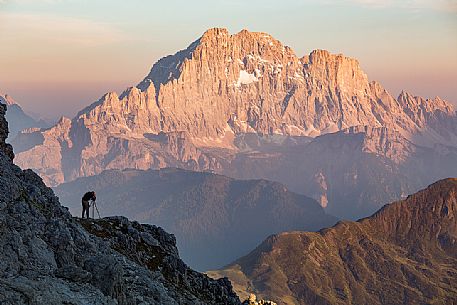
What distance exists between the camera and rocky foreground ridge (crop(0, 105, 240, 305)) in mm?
55188

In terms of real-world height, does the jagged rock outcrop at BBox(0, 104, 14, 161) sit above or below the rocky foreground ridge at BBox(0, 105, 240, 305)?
above

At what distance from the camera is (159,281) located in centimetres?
8938

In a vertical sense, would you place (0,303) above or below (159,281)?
above

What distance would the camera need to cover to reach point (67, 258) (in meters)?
69.7

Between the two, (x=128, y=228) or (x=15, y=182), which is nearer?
(x=15, y=182)

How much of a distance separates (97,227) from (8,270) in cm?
4227

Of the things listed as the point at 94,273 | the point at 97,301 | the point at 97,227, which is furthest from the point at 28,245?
the point at 97,227

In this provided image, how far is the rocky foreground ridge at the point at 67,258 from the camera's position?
5519cm

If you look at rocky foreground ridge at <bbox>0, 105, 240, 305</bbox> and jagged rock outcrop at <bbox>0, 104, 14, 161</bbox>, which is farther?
jagged rock outcrop at <bbox>0, 104, 14, 161</bbox>

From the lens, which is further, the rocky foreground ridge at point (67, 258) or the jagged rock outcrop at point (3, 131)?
the jagged rock outcrop at point (3, 131)

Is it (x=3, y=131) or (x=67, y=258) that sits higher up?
(x=3, y=131)

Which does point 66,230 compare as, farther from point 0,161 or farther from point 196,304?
point 196,304

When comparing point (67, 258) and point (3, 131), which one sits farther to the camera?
point (3, 131)

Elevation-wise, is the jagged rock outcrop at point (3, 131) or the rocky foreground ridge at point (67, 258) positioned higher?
the jagged rock outcrop at point (3, 131)
